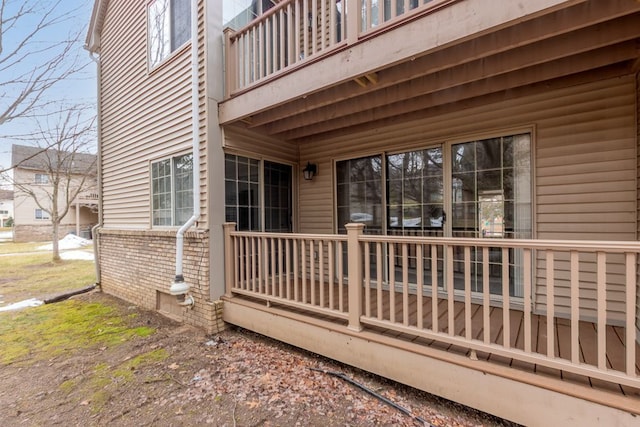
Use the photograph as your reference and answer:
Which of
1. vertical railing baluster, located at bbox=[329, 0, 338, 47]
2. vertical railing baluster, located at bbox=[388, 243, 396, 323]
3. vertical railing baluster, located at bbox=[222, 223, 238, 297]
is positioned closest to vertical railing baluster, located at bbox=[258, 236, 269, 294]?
vertical railing baluster, located at bbox=[222, 223, 238, 297]

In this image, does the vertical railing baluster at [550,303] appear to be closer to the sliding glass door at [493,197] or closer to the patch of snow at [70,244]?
the sliding glass door at [493,197]

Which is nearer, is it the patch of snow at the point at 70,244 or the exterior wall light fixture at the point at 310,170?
the exterior wall light fixture at the point at 310,170

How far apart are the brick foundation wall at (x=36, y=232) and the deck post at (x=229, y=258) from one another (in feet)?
68.3

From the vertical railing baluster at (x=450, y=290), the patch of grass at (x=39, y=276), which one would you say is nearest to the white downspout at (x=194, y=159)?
the vertical railing baluster at (x=450, y=290)

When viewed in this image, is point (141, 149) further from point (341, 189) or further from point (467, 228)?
point (467, 228)

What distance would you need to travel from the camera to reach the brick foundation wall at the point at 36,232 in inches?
727

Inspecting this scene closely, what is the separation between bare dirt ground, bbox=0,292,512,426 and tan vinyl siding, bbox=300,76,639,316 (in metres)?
2.15

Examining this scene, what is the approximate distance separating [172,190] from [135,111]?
1985 mm

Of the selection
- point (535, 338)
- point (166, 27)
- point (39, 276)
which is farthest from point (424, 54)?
point (39, 276)

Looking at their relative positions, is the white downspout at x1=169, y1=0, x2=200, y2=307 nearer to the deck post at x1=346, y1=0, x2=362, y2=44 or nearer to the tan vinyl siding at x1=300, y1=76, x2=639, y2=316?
the deck post at x1=346, y1=0, x2=362, y2=44

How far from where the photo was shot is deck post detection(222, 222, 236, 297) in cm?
393

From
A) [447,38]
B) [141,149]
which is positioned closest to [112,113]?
[141,149]

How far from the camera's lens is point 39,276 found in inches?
325

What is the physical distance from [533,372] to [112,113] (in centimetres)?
776
